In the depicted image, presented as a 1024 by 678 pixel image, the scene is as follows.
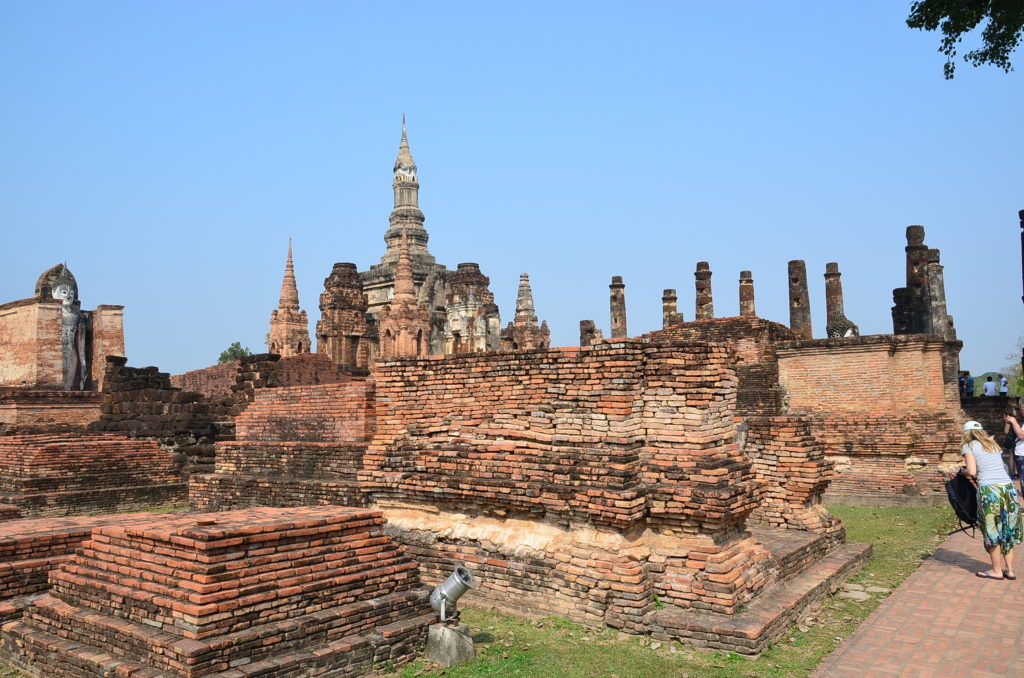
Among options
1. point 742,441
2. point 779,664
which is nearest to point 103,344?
point 742,441

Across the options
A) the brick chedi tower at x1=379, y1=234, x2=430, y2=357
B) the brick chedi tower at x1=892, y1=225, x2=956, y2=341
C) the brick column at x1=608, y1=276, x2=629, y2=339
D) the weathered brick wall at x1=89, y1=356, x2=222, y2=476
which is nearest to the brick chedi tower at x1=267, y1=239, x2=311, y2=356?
the brick chedi tower at x1=379, y1=234, x2=430, y2=357

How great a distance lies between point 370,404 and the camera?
10070 mm

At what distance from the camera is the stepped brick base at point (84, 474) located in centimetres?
1222

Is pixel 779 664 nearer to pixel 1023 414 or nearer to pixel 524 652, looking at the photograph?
pixel 524 652

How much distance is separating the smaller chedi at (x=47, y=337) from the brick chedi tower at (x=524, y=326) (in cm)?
1918

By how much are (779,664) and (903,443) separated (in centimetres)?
967

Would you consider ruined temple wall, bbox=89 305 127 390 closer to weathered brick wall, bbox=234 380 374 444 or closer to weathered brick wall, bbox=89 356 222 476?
weathered brick wall, bbox=89 356 222 476

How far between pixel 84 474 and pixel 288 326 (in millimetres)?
16457

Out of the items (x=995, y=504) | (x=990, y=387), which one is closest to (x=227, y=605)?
(x=995, y=504)

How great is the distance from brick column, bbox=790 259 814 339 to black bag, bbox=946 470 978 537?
902 inches

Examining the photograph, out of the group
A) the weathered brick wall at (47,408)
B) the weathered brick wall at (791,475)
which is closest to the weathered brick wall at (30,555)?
the weathered brick wall at (791,475)

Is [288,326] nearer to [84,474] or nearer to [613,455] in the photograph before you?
Answer: [84,474]

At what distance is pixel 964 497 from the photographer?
7.69 meters

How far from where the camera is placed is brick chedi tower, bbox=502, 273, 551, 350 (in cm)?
3581
